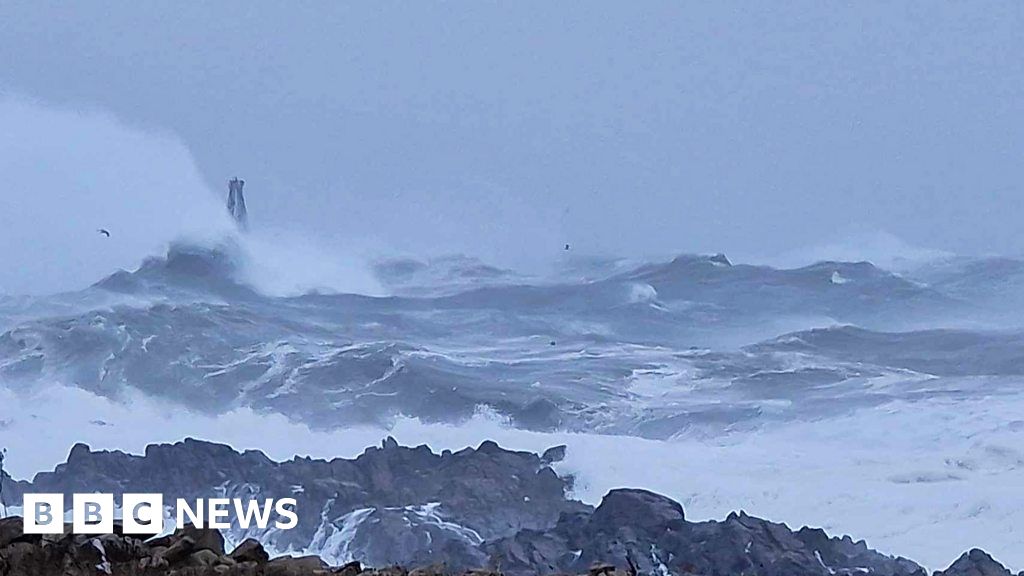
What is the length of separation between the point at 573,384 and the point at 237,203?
4.20 meters

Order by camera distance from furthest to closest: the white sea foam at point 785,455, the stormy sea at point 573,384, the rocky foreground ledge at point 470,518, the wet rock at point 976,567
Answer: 1. the stormy sea at point 573,384
2. the white sea foam at point 785,455
3. the wet rock at point 976,567
4. the rocky foreground ledge at point 470,518

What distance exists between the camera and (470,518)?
12180 mm

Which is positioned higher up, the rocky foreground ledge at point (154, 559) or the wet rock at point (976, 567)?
the rocky foreground ledge at point (154, 559)

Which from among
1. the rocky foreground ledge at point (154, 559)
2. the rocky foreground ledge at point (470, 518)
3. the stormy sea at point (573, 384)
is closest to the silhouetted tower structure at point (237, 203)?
the stormy sea at point (573, 384)

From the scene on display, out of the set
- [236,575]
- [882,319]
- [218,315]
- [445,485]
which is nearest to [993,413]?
[882,319]

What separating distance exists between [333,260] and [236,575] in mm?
9935

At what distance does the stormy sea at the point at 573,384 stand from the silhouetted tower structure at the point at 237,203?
605 mm

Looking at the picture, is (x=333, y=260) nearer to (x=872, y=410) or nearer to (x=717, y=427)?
(x=717, y=427)

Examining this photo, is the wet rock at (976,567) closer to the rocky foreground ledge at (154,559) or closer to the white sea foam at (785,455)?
the white sea foam at (785,455)

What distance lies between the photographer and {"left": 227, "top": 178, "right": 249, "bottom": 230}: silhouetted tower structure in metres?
16.5

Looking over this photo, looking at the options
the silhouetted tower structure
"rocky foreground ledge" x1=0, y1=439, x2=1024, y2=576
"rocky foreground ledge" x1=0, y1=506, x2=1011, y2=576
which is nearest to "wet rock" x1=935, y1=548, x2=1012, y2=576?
"rocky foreground ledge" x1=0, y1=439, x2=1024, y2=576

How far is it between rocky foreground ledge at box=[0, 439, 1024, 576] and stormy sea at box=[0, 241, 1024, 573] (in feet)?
0.16

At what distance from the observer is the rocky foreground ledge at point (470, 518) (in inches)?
440

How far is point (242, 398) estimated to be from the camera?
1435 cm
